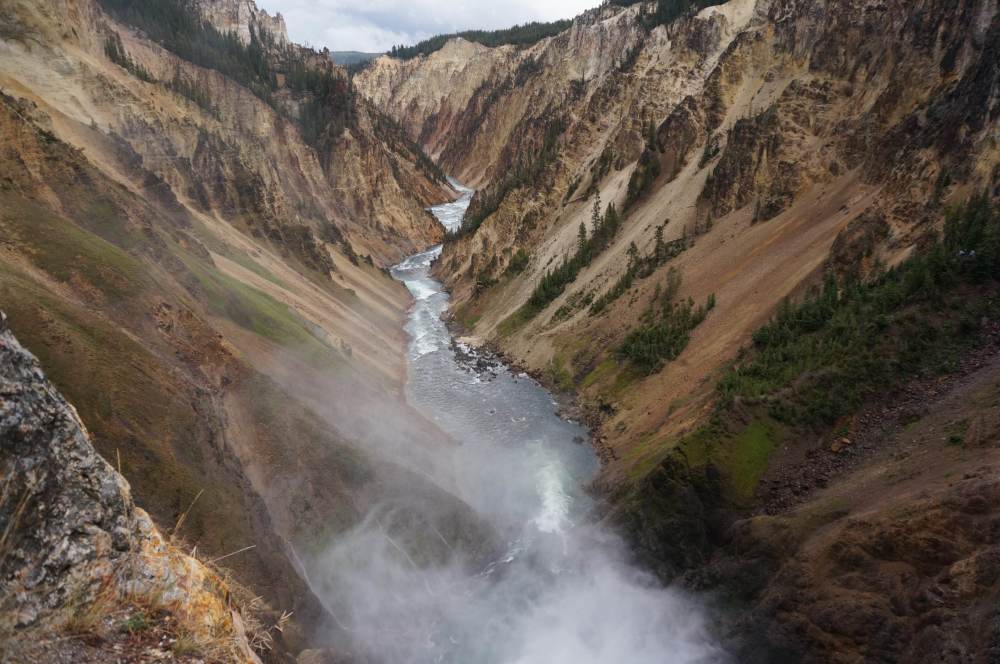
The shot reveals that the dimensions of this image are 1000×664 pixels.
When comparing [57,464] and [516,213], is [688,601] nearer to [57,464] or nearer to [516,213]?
[57,464]

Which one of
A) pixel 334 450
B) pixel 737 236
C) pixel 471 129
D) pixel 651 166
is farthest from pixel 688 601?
pixel 471 129

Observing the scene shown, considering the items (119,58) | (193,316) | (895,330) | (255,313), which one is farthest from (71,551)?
(119,58)

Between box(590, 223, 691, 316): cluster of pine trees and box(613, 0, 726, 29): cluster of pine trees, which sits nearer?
box(590, 223, 691, 316): cluster of pine trees

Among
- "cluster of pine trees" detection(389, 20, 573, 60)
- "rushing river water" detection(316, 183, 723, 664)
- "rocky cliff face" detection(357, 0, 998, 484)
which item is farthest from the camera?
"cluster of pine trees" detection(389, 20, 573, 60)

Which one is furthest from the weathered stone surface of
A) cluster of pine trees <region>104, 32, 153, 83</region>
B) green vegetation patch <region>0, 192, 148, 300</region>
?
cluster of pine trees <region>104, 32, 153, 83</region>

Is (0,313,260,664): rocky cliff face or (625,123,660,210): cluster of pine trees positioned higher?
(625,123,660,210): cluster of pine trees

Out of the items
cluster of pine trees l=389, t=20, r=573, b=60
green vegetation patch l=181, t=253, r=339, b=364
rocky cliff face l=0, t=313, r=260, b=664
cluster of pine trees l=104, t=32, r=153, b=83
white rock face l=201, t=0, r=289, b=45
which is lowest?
green vegetation patch l=181, t=253, r=339, b=364

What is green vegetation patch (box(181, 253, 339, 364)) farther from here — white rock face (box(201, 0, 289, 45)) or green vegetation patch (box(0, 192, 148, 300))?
white rock face (box(201, 0, 289, 45))
